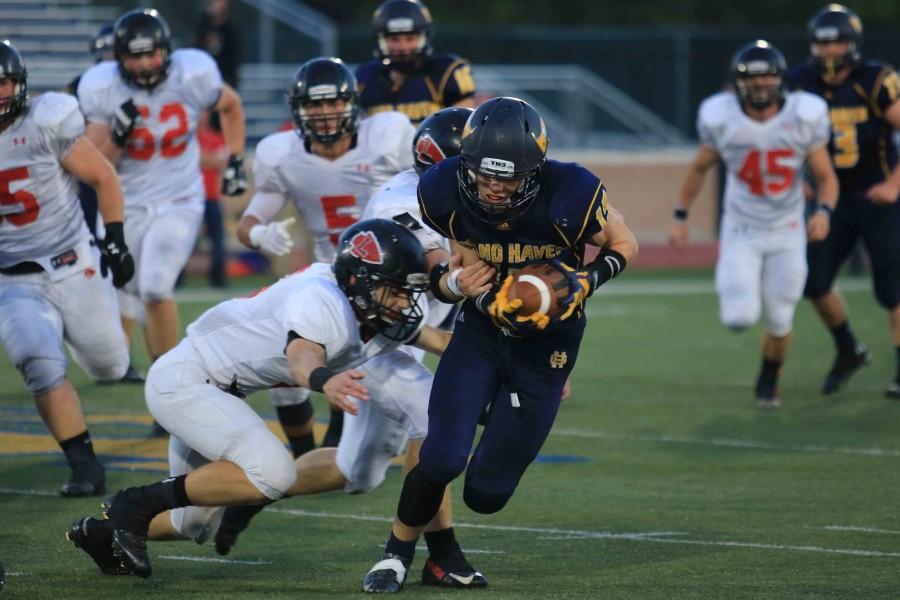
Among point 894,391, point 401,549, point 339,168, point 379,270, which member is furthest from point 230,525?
point 894,391

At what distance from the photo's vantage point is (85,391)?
8.73 metres

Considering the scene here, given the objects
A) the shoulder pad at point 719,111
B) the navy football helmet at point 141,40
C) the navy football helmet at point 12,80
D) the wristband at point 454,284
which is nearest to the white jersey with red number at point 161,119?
the navy football helmet at point 141,40

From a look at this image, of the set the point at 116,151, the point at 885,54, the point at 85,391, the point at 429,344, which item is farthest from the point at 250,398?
the point at 885,54

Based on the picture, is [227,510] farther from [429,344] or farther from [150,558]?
[429,344]

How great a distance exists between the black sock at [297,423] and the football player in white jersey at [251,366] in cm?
139

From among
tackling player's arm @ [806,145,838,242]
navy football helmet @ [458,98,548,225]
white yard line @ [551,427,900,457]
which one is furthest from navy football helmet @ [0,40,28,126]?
tackling player's arm @ [806,145,838,242]

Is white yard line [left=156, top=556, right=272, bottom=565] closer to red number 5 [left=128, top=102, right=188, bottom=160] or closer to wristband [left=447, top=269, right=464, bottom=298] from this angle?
wristband [left=447, top=269, right=464, bottom=298]

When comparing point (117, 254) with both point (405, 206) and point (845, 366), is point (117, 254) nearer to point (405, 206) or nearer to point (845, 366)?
point (405, 206)

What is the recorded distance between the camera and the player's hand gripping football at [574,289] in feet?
15.1

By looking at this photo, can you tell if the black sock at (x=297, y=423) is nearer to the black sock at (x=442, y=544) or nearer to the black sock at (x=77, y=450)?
the black sock at (x=77, y=450)

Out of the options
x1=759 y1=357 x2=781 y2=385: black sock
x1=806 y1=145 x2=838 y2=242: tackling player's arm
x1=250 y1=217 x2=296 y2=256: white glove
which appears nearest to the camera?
x1=250 y1=217 x2=296 y2=256: white glove

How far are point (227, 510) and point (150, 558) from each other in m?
0.30

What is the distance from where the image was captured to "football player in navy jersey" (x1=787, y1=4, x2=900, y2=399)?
A: 850cm

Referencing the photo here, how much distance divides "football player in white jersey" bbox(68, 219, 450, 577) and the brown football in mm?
340
